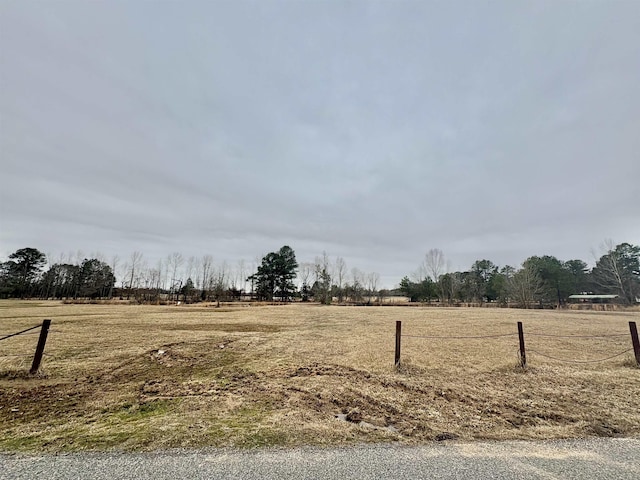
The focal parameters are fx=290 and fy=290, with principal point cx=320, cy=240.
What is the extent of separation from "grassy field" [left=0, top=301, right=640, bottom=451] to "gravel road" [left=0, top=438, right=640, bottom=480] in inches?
11.6

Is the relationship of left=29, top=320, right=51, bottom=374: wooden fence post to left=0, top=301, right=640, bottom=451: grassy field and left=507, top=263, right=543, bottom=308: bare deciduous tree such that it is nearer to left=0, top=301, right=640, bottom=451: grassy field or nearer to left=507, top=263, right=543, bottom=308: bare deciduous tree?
left=0, top=301, right=640, bottom=451: grassy field

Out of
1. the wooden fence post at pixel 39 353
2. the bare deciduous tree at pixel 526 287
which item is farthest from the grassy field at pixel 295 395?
the bare deciduous tree at pixel 526 287

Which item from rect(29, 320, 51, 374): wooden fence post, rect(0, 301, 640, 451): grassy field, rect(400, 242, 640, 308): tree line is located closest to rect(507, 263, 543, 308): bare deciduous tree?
rect(400, 242, 640, 308): tree line

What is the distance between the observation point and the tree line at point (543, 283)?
138ft

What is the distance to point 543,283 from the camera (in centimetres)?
4594

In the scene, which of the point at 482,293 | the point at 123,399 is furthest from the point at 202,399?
the point at 482,293

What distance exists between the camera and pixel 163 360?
25.6ft

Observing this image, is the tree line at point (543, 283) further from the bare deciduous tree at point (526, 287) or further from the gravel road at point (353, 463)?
the gravel road at point (353, 463)

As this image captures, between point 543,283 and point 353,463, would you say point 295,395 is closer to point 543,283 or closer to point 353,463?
point 353,463

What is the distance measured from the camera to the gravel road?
2840 millimetres

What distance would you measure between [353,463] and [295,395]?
2.46 metres

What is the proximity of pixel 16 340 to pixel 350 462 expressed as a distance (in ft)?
42.6

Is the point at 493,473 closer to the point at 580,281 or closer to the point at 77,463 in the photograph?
the point at 77,463

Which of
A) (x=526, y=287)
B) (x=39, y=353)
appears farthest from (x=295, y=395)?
(x=526, y=287)
